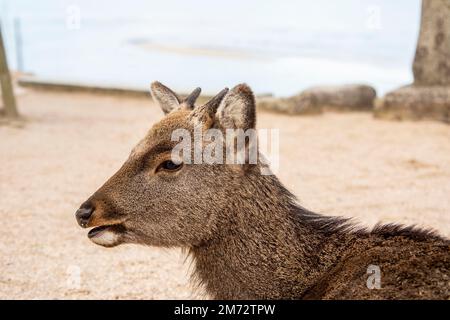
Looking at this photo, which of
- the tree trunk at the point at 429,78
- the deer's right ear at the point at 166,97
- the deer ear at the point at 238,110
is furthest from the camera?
the tree trunk at the point at 429,78

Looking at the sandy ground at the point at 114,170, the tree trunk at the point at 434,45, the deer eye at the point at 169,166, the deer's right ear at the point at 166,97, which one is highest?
the deer's right ear at the point at 166,97

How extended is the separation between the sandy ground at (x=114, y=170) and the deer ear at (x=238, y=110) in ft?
2.81

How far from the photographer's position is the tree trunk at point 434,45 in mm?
10469

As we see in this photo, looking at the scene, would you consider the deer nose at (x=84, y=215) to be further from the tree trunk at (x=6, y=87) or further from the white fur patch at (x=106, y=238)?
the tree trunk at (x=6, y=87)

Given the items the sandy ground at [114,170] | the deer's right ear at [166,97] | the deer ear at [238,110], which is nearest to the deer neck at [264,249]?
the deer ear at [238,110]

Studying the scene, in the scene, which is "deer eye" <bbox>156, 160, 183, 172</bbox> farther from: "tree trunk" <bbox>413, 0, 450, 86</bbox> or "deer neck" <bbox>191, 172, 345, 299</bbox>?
"tree trunk" <bbox>413, 0, 450, 86</bbox>

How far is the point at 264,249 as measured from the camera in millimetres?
3270

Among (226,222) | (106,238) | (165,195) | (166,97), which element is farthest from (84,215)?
(166,97)

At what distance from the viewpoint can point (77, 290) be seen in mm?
4762

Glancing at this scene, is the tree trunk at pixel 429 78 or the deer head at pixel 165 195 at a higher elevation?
the deer head at pixel 165 195

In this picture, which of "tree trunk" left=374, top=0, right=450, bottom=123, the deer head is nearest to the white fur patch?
the deer head

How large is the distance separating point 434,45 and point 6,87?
6564 mm

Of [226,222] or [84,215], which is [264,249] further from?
[84,215]
